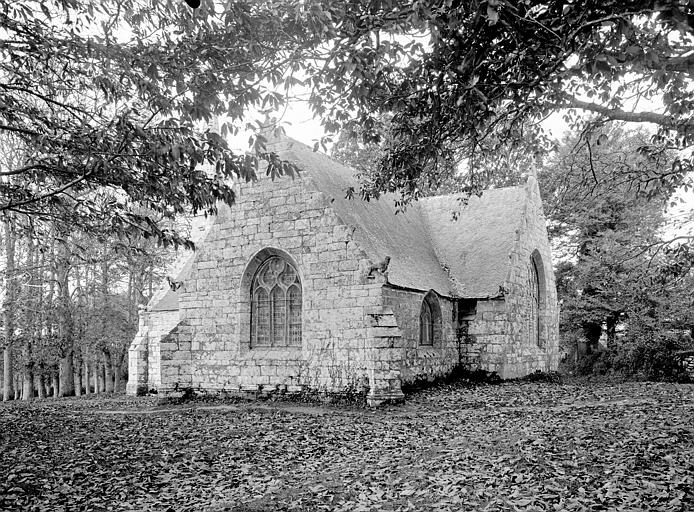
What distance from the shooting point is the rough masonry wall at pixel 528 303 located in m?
19.7

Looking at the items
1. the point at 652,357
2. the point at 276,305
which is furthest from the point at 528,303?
the point at 276,305

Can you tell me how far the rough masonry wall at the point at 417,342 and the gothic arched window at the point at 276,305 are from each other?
2.67 metres

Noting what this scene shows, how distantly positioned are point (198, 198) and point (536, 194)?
17.5 meters

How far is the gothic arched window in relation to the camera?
53.2ft

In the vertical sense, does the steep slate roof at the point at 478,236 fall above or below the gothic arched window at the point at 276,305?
above

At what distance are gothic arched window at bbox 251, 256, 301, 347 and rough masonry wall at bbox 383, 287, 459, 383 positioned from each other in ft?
8.78

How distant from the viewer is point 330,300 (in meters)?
15.3

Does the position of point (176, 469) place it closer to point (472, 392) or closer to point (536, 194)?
point (472, 392)

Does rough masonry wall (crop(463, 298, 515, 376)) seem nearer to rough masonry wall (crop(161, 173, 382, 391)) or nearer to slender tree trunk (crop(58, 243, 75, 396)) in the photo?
rough masonry wall (crop(161, 173, 382, 391))

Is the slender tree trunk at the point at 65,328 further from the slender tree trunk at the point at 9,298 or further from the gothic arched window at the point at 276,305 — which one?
the gothic arched window at the point at 276,305

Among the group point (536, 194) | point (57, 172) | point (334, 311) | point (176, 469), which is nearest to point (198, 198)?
point (57, 172)

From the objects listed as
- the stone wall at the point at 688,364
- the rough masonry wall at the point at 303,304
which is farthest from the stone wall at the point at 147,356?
the stone wall at the point at 688,364

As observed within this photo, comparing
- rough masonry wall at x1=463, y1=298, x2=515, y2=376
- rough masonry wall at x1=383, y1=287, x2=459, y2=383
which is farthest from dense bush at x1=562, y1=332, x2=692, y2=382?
rough masonry wall at x1=383, y1=287, x2=459, y2=383

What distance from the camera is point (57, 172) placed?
9336 millimetres
